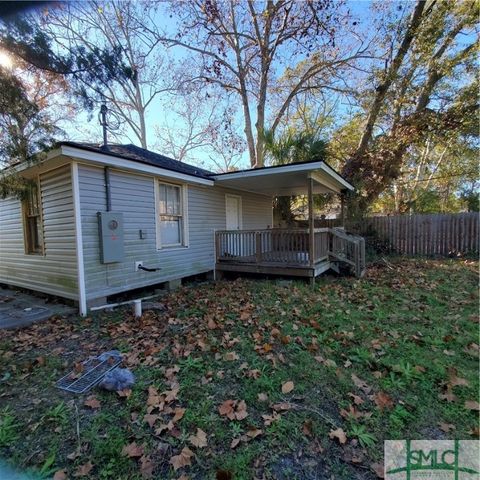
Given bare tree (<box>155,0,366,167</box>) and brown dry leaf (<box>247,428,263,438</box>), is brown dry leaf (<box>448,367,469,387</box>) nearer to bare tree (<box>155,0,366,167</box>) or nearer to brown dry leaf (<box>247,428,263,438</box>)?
brown dry leaf (<box>247,428,263,438</box>)

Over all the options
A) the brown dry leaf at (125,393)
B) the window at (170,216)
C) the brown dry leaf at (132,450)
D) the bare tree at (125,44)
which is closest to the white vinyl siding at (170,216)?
the window at (170,216)

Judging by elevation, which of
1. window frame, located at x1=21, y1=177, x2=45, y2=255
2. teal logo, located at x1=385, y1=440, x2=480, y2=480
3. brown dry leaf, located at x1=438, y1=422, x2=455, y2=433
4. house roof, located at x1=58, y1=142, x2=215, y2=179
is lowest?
teal logo, located at x1=385, y1=440, x2=480, y2=480

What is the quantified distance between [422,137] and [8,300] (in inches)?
604

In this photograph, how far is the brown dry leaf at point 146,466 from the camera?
196 cm

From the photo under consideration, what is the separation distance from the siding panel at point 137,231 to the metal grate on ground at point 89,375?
2312 mm

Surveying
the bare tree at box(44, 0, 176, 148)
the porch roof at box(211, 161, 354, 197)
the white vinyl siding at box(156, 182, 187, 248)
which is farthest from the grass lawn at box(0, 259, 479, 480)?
the bare tree at box(44, 0, 176, 148)

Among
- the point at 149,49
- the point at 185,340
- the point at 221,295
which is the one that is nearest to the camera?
the point at 185,340

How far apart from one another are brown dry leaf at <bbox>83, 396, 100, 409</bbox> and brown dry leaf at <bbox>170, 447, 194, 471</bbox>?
3.27ft

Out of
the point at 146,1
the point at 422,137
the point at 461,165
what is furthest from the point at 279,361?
the point at 461,165

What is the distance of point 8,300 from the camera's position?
6.43m

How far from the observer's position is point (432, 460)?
6.95ft

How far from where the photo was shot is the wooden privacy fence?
10.7 m

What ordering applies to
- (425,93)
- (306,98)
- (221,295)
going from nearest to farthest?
1. (221,295)
2. (425,93)
3. (306,98)

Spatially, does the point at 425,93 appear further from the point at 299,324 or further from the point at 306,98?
the point at 299,324
